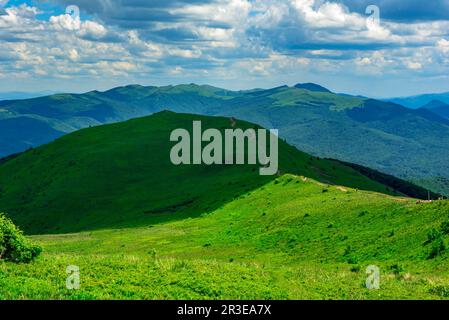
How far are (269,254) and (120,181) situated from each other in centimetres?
9346

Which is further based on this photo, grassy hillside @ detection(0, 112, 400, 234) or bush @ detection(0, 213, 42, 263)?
grassy hillside @ detection(0, 112, 400, 234)

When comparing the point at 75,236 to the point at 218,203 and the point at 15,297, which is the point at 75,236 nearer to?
the point at 218,203

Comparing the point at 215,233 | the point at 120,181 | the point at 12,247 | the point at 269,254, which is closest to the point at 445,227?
the point at 269,254

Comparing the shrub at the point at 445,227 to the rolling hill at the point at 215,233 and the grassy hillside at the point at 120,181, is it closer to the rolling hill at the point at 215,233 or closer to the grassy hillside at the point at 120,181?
the rolling hill at the point at 215,233

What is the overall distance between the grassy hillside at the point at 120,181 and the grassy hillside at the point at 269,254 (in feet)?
53.9

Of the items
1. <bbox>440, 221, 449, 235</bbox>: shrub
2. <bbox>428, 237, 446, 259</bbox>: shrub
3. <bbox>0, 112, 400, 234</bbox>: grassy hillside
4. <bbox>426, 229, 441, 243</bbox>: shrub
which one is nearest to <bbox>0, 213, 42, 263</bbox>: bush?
<bbox>428, 237, 446, 259</bbox>: shrub

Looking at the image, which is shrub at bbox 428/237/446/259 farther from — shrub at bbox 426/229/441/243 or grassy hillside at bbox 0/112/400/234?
grassy hillside at bbox 0/112/400/234

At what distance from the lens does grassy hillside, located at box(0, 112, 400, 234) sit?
100 m

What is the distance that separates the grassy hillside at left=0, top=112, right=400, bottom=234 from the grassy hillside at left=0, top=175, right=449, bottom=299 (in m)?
16.4

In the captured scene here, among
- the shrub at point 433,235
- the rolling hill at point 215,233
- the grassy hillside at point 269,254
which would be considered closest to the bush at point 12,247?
→ the grassy hillside at point 269,254

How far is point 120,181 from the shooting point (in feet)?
454

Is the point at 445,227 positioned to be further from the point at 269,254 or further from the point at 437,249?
the point at 269,254

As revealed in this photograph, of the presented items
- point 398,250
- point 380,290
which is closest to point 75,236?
point 398,250
